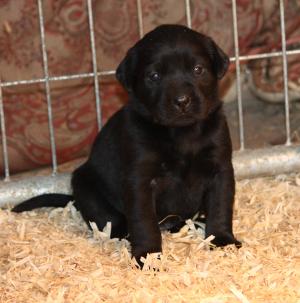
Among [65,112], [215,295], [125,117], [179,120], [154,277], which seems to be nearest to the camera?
[215,295]

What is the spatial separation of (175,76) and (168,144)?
313 mm

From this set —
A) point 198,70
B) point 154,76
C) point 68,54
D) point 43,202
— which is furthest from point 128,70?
point 68,54

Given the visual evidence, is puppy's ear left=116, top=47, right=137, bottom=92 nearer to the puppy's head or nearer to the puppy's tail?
the puppy's head

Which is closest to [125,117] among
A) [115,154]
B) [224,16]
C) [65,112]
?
[115,154]

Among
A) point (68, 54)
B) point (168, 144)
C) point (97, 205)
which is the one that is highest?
point (68, 54)

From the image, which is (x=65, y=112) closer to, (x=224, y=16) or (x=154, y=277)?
(x=224, y=16)

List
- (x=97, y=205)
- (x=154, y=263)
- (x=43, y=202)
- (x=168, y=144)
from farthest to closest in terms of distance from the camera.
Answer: (x=43, y=202), (x=97, y=205), (x=168, y=144), (x=154, y=263)

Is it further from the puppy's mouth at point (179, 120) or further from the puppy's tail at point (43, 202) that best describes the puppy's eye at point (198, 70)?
the puppy's tail at point (43, 202)

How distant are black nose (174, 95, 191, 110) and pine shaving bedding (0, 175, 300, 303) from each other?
594 mm

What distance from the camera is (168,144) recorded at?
3.23 metres

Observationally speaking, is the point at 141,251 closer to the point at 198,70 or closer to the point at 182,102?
the point at 182,102

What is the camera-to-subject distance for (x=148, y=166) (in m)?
3.19

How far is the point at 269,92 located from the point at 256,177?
1.40 m

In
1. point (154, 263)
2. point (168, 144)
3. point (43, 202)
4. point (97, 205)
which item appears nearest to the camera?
point (154, 263)
